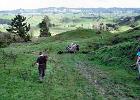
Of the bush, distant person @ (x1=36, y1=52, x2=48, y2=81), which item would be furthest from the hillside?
distant person @ (x1=36, y1=52, x2=48, y2=81)

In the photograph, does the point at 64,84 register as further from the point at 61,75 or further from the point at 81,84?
the point at 61,75

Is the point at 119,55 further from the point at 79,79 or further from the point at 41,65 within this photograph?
the point at 41,65

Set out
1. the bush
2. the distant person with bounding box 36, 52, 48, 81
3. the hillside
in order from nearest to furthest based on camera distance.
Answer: the hillside
the distant person with bounding box 36, 52, 48, 81
the bush

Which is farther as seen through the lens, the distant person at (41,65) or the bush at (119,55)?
the bush at (119,55)

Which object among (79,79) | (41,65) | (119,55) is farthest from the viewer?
(119,55)

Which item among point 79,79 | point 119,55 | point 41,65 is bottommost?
point 119,55

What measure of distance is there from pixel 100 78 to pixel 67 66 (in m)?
9.81

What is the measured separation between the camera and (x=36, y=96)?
27.3 m

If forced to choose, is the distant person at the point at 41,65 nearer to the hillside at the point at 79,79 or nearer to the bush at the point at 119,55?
the hillside at the point at 79,79

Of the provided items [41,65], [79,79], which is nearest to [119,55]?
[79,79]

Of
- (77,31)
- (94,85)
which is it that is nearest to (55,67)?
Result: (94,85)

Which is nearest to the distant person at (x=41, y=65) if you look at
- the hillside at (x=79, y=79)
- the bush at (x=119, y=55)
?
the hillside at (x=79, y=79)

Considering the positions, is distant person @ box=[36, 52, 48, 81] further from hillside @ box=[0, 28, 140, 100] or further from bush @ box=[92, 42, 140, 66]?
bush @ box=[92, 42, 140, 66]

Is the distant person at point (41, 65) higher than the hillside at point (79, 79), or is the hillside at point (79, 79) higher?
the distant person at point (41, 65)
